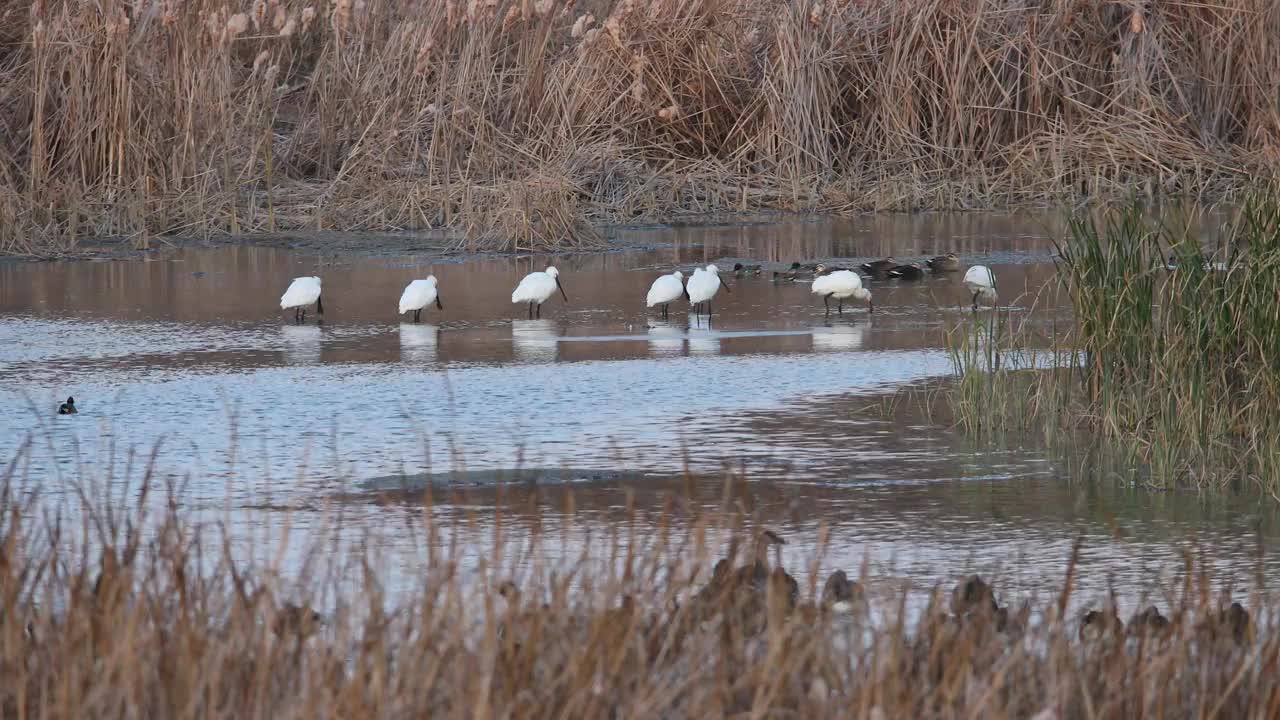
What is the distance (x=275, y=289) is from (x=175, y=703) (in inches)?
413

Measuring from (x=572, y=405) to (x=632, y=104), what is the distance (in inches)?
438

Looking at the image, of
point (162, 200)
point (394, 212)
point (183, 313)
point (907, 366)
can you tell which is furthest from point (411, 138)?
point (907, 366)

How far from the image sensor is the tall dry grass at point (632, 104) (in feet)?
57.9

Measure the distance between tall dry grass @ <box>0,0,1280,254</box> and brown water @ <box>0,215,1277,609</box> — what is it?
6.99 ft

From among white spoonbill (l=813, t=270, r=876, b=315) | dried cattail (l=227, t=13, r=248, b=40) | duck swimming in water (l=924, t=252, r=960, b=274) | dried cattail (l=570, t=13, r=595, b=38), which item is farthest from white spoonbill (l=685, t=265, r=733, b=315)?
dried cattail (l=570, t=13, r=595, b=38)

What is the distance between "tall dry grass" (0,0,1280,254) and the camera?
17.6 metres

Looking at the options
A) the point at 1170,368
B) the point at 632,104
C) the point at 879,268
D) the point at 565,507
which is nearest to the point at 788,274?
the point at 879,268

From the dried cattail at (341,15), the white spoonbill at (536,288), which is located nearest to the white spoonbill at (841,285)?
the white spoonbill at (536,288)

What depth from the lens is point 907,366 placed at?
10.6 metres

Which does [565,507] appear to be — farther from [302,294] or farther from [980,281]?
[980,281]

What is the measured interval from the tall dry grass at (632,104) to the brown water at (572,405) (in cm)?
213

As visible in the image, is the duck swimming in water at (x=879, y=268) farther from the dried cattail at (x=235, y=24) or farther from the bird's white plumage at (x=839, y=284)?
the dried cattail at (x=235, y=24)

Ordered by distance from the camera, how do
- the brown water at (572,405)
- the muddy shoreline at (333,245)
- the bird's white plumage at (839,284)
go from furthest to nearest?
the muddy shoreline at (333,245), the bird's white plumage at (839,284), the brown water at (572,405)

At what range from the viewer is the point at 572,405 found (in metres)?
9.38
